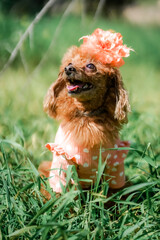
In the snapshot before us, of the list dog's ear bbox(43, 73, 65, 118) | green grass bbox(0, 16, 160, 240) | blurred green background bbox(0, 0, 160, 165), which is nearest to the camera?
green grass bbox(0, 16, 160, 240)

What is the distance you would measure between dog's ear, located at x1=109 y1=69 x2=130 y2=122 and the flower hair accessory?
8 centimetres

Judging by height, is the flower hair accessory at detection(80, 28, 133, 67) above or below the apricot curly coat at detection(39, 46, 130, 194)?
above

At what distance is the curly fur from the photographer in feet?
5.42

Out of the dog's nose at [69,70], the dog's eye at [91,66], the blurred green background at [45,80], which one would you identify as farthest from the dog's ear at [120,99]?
the blurred green background at [45,80]

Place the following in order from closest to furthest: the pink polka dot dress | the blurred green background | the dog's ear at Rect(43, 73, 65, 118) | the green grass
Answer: the green grass, the pink polka dot dress, the dog's ear at Rect(43, 73, 65, 118), the blurred green background

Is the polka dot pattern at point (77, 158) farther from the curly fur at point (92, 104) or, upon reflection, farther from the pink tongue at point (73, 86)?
the pink tongue at point (73, 86)

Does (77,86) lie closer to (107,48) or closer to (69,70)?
(69,70)

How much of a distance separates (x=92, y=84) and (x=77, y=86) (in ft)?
0.30

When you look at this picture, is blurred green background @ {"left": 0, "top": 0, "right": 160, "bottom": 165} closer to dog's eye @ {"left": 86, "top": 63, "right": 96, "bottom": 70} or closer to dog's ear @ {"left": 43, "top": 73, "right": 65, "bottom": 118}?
dog's ear @ {"left": 43, "top": 73, "right": 65, "bottom": 118}

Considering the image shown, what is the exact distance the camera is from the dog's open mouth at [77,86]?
162 cm

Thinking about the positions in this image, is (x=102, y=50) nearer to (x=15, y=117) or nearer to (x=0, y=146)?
(x=0, y=146)

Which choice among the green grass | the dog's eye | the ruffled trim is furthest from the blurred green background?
the dog's eye

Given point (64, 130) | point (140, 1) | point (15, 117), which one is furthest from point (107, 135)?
point (140, 1)

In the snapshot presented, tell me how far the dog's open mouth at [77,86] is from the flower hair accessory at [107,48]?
16 centimetres
